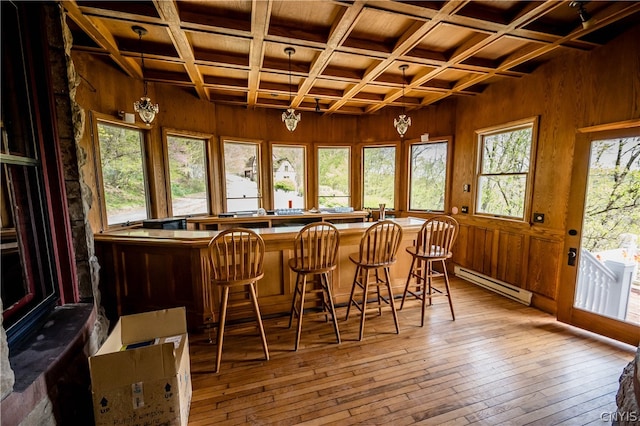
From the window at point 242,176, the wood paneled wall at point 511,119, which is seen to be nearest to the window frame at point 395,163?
the wood paneled wall at point 511,119

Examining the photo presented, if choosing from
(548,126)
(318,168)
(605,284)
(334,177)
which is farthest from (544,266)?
(318,168)

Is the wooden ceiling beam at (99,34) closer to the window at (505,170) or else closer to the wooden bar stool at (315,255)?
the wooden bar stool at (315,255)

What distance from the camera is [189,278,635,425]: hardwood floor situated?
65.9 inches

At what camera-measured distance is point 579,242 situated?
265 cm

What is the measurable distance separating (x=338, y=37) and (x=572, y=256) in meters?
3.17

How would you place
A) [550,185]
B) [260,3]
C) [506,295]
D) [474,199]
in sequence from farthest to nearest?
[474,199] < [506,295] < [550,185] < [260,3]

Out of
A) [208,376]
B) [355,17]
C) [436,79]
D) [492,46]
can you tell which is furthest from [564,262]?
[208,376]

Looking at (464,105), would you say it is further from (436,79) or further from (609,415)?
(609,415)

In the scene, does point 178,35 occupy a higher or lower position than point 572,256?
higher

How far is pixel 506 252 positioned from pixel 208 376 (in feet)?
12.1

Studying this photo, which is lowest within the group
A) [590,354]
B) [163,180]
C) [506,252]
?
[590,354]

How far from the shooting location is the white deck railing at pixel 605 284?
2.51m

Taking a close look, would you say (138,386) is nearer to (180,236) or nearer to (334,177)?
(180,236)

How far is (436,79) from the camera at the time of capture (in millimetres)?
3678
